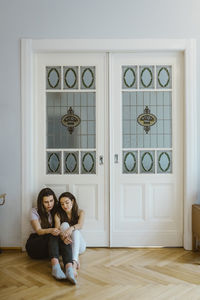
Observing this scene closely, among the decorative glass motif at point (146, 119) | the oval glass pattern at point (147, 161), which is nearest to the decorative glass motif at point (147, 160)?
the oval glass pattern at point (147, 161)

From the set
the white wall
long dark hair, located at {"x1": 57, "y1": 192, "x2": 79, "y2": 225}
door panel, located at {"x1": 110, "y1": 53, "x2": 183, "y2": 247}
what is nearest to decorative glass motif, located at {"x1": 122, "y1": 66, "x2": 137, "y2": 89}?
door panel, located at {"x1": 110, "y1": 53, "x2": 183, "y2": 247}

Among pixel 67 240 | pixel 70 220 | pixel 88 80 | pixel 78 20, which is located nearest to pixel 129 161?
pixel 70 220

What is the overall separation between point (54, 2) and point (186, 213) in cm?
274

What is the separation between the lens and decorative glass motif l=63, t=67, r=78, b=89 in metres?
3.55

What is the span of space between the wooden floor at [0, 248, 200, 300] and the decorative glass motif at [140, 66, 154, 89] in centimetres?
185

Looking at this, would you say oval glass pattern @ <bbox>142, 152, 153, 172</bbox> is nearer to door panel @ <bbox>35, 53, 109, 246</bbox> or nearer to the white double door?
the white double door

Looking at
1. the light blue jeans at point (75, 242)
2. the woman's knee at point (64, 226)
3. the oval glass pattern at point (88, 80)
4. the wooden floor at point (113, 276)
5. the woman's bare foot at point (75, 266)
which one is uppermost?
the oval glass pattern at point (88, 80)

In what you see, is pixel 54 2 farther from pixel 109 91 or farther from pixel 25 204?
pixel 25 204

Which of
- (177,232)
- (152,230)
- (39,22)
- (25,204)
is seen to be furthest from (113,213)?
(39,22)

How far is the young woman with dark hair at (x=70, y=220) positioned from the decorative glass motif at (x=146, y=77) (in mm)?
1488

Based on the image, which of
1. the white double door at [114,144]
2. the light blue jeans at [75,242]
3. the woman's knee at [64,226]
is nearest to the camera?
the light blue jeans at [75,242]

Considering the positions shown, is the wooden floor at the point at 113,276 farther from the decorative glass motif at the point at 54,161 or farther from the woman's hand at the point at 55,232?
the decorative glass motif at the point at 54,161

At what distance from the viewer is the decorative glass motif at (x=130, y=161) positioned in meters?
3.56

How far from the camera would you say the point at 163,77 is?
140 inches
